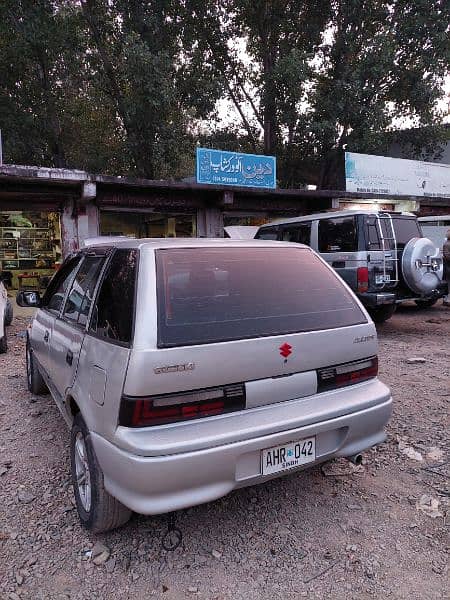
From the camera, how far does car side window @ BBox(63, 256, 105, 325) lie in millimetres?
2713

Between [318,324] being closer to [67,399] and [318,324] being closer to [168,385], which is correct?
[168,385]

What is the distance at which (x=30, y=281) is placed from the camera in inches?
489

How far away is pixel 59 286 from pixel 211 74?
16373mm

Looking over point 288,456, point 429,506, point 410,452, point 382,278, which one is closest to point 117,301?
point 288,456

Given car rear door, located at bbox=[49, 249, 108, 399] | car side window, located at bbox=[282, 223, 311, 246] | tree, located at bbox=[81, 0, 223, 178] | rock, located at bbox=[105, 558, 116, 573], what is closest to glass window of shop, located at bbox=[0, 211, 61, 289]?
tree, located at bbox=[81, 0, 223, 178]

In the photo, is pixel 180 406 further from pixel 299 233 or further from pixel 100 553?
pixel 299 233

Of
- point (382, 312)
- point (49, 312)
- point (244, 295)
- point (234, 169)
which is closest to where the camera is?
point (244, 295)

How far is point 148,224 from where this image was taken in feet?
42.9

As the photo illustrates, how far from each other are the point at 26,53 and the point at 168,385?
17.2 metres

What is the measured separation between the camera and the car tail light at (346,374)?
244 centimetres

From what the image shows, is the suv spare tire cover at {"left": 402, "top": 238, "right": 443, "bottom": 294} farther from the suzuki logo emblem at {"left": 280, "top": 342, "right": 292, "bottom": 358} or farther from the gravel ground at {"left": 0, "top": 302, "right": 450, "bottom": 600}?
the suzuki logo emblem at {"left": 280, "top": 342, "right": 292, "bottom": 358}

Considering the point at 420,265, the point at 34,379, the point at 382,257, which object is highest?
the point at 382,257

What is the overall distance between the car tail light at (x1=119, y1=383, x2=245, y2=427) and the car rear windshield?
0.25 m

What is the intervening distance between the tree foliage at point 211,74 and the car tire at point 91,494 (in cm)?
1421
